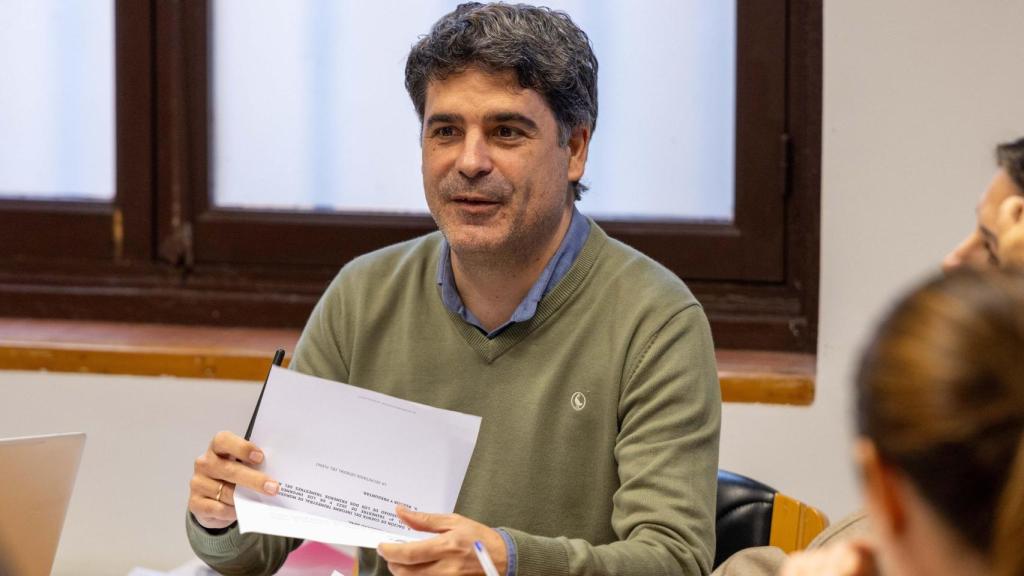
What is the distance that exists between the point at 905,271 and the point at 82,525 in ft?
5.70

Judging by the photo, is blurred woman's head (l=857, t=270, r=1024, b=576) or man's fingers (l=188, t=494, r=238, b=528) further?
man's fingers (l=188, t=494, r=238, b=528)

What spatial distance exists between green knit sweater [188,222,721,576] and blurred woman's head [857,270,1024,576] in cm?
89

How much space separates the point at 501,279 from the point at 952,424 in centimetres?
122

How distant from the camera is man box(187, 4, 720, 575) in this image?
166cm

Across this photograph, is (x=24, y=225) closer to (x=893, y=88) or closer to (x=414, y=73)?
(x=414, y=73)

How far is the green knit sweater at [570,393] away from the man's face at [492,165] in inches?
4.5

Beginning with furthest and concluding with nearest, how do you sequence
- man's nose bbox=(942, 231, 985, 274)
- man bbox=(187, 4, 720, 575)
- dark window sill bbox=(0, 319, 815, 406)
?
dark window sill bbox=(0, 319, 815, 406) → man bbox=(187, 4, 720, 575) → man's nose bbox=(942, 231, 985, 274)

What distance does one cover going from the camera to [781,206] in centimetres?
250

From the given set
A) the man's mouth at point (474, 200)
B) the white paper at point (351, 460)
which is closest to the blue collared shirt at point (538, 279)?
the man's mouth at point (474, 200)

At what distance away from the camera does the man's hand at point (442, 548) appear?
1.41 meters

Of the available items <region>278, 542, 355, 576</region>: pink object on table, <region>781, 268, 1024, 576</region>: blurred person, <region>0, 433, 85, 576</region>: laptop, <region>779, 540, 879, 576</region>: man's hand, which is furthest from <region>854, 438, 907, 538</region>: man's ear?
<region>278, 542, 355, 576</region>: pink object on table

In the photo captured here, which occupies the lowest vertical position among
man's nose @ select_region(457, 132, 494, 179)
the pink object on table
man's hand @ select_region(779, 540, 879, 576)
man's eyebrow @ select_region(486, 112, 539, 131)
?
the pink object on table

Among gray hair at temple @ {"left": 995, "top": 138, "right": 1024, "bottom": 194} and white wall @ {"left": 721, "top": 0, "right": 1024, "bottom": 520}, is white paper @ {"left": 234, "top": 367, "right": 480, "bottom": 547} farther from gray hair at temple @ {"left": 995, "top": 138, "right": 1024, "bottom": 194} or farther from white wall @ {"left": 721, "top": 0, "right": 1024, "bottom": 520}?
white wall @ {"left": 721, "top": 0, "right": 1024, "bottom": 520}

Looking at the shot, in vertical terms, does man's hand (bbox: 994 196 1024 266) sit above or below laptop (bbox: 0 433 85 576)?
above
